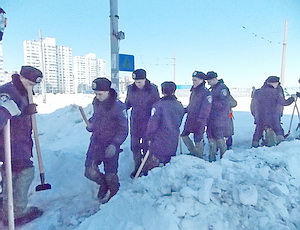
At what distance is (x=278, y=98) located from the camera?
5.29 metres

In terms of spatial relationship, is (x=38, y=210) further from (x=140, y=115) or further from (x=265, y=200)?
(x=265, y=200)

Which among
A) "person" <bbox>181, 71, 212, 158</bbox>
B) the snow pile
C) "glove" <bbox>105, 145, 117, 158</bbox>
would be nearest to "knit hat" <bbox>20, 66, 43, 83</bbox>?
"glove" <bbox>105, 145, 117, 158</bbox>

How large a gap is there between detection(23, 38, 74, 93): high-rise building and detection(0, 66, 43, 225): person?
52182 millimetres

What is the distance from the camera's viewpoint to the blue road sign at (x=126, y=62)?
222 inches

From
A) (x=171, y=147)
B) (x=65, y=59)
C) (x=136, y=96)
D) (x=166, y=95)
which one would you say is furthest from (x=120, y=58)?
(x=65, y=59)

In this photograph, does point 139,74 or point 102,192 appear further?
point 139,74

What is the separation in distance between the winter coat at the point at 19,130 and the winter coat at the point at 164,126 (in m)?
1.63

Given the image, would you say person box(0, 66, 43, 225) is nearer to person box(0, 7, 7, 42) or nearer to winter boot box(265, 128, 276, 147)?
person box(0, 7, 7, 42)

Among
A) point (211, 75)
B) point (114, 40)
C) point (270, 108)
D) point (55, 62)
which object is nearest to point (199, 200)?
point (211, 75)

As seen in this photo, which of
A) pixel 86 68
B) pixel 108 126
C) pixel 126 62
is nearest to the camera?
pixel 108 126

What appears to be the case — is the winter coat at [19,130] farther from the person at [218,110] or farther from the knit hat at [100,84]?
the person at [218,110]

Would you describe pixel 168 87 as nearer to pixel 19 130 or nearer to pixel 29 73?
pixel 29 73

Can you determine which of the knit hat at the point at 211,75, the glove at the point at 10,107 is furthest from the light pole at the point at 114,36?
the glove at the point at 10,107

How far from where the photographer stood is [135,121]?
4449mm
